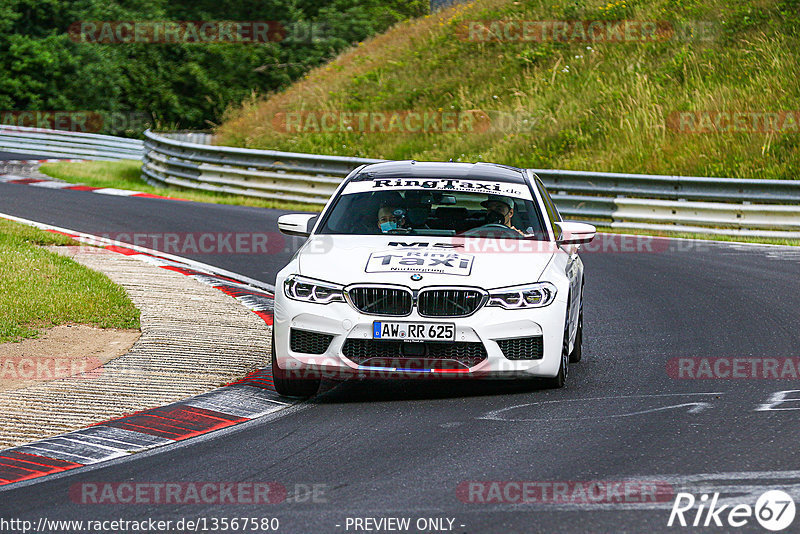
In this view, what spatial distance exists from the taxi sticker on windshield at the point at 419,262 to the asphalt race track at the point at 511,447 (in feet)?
2.99

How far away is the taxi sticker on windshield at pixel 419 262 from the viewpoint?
768 cm

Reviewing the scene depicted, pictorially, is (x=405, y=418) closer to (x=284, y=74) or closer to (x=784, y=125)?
(x=784, y=125)

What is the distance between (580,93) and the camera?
27.6m

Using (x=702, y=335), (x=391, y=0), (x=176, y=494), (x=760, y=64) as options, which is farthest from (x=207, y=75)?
(x=176, y=494)

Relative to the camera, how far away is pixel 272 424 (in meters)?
7.22

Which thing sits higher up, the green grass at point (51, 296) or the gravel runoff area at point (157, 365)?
the green grass at point (51, 296)

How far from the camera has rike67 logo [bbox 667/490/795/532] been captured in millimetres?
4992

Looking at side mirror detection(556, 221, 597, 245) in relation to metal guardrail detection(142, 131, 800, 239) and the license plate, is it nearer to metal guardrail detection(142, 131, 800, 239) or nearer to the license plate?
the license plate

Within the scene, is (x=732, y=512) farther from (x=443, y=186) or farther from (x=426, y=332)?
(x=443, y=186)

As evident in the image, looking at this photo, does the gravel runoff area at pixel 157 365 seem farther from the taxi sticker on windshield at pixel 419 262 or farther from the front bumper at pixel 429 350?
the taxi sticker on windshield at pixel 419 262

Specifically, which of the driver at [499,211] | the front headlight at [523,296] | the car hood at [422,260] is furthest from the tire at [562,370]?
the driver at [499,211]

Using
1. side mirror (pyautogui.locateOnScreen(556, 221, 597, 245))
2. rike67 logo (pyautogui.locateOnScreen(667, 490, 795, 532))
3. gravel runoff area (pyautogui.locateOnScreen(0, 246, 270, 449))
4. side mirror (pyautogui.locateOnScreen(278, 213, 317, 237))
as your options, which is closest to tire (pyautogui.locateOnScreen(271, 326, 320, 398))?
gravel runoff area (pyautogui.locateOnScreen(0, 246, 270, 449))

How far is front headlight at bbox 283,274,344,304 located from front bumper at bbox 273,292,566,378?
0.14 ft

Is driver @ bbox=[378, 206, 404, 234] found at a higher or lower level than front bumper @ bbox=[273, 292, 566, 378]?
higher
